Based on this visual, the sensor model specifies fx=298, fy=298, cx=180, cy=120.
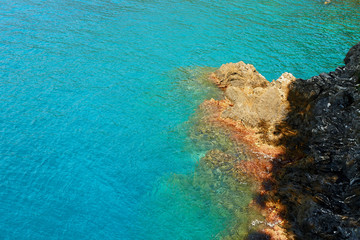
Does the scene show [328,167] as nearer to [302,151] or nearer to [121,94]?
[302,151]

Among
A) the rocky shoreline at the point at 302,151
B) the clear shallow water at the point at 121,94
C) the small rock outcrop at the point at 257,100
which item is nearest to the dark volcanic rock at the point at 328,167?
the rocky shoreline at the point at 302,151

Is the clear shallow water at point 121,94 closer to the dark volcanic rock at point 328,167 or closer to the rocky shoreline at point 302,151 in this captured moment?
the rocky shoreline at point 302,151

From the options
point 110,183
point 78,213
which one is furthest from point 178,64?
point 78,213

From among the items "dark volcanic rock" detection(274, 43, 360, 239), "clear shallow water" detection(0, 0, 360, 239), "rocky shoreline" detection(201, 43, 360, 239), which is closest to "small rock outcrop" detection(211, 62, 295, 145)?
"rocky shoreline" detection(201, 43, 360, 239)

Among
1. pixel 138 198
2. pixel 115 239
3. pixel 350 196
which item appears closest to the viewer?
pixel 350 196

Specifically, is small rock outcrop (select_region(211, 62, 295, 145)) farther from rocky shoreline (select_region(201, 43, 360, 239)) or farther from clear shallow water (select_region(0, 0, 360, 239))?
clear shallow water (select_region(0, 0, 360, 239))

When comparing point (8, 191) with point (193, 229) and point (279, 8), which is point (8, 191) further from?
point (279, 8)

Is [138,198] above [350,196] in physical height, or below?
below
